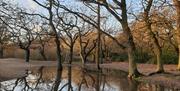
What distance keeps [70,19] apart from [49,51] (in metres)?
54.4

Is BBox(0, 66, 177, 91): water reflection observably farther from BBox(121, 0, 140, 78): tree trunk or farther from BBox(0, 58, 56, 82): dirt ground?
BBox(0, 58, 56, 82): dirt ground

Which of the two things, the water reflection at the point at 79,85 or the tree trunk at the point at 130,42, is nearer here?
the water reflection at the point at 79,85

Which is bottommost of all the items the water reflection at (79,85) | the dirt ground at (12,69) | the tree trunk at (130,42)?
the water reflection at (79,85)

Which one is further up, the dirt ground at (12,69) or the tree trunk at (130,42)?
the tree trunk at (130,42)

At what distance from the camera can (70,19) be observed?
70500 millimetres

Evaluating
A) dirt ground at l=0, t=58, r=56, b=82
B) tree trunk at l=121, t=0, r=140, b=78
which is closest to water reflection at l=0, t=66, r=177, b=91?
tree trunk at l=121, t=0, r=140, b=78

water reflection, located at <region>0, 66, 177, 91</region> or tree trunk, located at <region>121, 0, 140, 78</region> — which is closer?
water reflection, located at <region>0, 66, 177, 91</region>

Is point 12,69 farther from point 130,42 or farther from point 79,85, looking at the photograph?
point 79,85

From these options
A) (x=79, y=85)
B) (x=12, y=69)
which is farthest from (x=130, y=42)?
(x=12, y=69)

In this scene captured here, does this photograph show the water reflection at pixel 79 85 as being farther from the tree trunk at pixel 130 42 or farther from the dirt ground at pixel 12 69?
the dirt ground at pixel 12 69

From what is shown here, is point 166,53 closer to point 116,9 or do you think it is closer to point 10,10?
point 116,9

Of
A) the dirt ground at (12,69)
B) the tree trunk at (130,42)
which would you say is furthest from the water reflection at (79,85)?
the dirt ground at (12,69)

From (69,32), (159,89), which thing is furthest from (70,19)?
(159,89)

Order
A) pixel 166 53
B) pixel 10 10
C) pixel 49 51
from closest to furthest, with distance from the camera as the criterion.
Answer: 1. pixel 10 10
2. pixel 166 53
3. pixel 49 51
